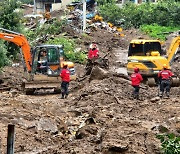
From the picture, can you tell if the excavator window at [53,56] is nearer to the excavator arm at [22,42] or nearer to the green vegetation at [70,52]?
the excavator arm at [22,42]

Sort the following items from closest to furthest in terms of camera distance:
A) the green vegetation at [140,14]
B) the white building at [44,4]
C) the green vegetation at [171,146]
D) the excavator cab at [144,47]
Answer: the green vegetation at [171,146]
the excavator cab at [144,47]
the green vegetation at [140,14]
the white building at [44,4]

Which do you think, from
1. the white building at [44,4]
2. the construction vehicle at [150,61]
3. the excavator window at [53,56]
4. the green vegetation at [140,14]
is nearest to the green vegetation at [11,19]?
the excavator window at [53,56]

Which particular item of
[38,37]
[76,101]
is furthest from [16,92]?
[38,37]

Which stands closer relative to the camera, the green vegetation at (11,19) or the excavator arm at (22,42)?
the excavator arm at (22,42)

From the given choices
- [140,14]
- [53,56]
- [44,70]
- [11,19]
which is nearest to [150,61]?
[53,56]

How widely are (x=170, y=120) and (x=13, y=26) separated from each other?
1632cm

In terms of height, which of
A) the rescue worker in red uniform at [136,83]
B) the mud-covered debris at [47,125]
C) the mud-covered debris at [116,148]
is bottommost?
the rescue worker in red uniform at [136,83]

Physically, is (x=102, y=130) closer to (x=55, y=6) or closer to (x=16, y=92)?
(x=16, y=92)

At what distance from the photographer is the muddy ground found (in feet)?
35.8

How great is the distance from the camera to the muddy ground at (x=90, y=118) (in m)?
10.9

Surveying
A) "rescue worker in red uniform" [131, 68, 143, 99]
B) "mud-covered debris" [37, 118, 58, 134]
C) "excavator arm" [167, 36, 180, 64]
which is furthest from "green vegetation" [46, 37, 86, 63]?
"mud-covered debris" [37, 118, 58, 134]

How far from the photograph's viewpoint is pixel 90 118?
14.1 metres

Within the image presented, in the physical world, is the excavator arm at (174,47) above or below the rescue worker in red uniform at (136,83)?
above

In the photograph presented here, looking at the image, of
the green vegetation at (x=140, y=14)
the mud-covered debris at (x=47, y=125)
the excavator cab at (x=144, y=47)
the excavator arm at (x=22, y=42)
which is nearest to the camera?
the mud-covered debris at (x=47, y=125)
